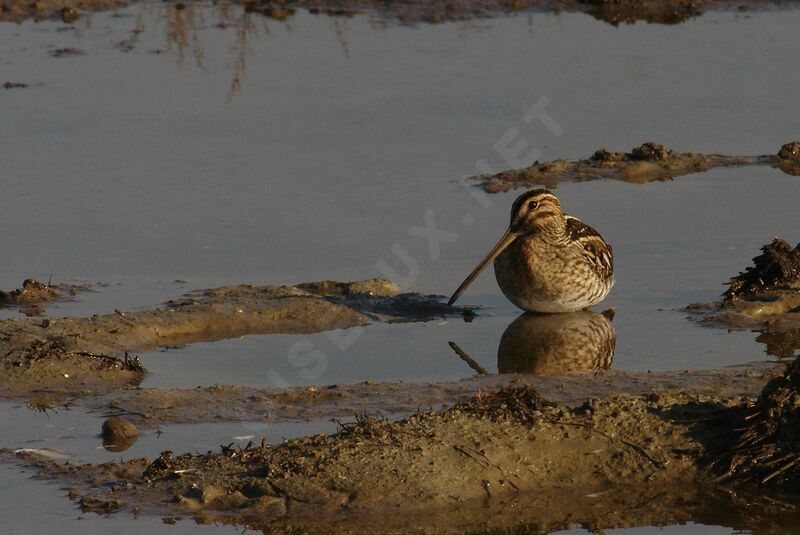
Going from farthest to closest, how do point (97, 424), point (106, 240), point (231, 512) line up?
point (106, 240) → point (97, 424) → point (231, 512)

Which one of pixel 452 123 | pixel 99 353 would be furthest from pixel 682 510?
pixel 452 123

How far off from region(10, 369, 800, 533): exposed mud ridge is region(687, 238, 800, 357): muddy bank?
2253 millimetres

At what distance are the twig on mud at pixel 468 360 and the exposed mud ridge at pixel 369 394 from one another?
10.8 inches

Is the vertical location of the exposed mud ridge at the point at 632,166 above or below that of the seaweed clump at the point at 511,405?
below

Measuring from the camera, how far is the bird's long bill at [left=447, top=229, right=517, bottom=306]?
1047 cm

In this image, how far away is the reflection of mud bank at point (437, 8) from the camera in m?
17.9

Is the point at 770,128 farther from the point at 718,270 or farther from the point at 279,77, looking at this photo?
the point at 279,77

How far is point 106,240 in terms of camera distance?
37.3 ft

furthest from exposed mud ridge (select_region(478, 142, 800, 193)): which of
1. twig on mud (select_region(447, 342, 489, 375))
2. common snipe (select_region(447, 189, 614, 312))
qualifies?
twig on mud (select_region(447, 342, 489, 375))

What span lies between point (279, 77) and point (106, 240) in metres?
4.43

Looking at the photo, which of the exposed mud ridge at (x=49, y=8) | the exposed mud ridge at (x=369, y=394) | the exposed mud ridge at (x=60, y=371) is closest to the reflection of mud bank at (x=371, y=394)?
the exposed mud ridge at (x=369, y=394)

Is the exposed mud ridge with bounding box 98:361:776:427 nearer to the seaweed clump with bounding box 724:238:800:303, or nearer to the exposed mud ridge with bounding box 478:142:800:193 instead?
the seaweed clump with bounding box 724:238:800:303

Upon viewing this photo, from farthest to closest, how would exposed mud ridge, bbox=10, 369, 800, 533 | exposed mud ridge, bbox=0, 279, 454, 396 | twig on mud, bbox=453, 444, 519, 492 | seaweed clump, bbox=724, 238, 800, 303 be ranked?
seaweed clump, bbox=724, 238, 800, 303 → exposed mud ridge, bbox=0, 279, 454, 396 → twig on mud, bbox=453, 444, 519, 492 → exposed mud ridge, bbox=10, 369, 800, 533

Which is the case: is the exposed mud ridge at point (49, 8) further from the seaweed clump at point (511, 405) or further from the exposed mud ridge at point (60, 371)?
the seaweed clump at point (511, 405)
